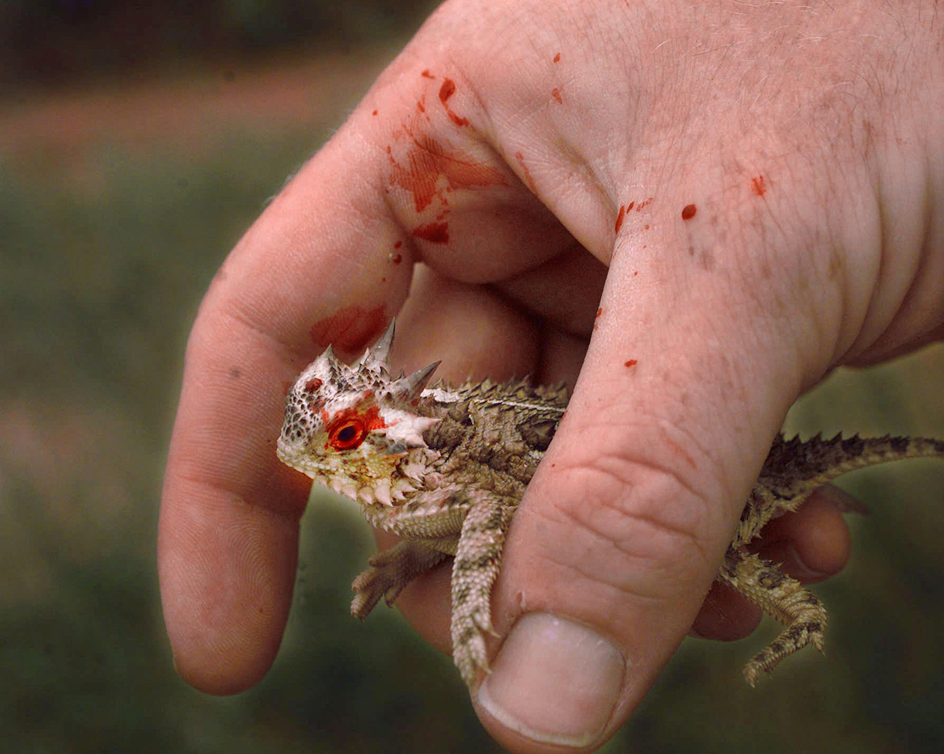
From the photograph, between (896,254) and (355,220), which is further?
(355,220)

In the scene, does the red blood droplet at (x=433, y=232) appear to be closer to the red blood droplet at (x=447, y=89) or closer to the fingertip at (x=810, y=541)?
the red blood droplet at (x=447, y=89)

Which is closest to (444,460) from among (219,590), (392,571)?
(392,571)

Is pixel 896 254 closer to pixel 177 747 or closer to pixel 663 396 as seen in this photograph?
pixel 663 396

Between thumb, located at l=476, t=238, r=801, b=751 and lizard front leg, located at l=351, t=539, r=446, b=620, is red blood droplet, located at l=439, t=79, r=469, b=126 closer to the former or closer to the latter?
thumb, located at l=476, t=238, r=801, b=751

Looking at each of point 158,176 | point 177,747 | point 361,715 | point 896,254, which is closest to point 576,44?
point 896,254

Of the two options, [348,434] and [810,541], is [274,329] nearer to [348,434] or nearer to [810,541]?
[348,434]

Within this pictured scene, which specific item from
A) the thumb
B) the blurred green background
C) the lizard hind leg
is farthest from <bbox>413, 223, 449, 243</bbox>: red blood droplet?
the blurred green background
